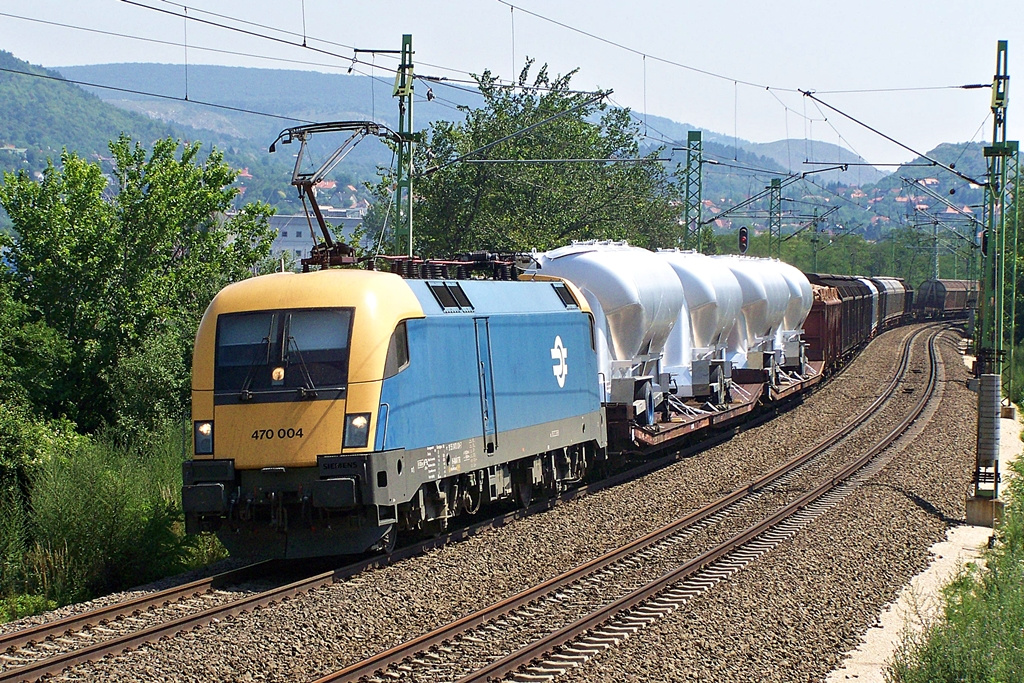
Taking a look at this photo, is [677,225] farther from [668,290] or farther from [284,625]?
[284,625]

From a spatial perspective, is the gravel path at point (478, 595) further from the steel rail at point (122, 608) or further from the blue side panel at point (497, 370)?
the blue side panel at point (497, 370)

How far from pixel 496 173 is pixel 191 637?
99.2 feet

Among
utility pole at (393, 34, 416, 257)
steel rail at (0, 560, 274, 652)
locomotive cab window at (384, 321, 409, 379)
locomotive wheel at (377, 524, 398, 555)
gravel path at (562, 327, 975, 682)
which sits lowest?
gravel path at (562, 327, 975, 682)

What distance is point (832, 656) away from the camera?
34.7 feet

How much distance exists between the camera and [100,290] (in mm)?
20562

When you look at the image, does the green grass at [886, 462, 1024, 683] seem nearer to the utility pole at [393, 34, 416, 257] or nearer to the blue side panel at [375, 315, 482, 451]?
the blue side panel at [375, 315, 482, 451]

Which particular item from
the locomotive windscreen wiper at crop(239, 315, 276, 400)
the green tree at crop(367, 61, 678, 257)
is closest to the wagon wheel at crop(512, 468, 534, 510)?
the locomotive windscreen wiper at crop(239, 315, 276, 400)

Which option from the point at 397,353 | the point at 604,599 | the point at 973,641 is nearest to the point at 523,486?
the point at 397,353

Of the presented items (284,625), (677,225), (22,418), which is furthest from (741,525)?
(677,225)

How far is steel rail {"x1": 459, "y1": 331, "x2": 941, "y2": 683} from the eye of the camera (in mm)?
9758

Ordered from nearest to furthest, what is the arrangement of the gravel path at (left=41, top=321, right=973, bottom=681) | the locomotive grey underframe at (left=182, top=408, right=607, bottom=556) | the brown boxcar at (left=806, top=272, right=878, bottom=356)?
1. the gravel path at (left=41, top=321, right=973, bottom=681)
2. the locomotive grey underframe at (left=182, top=408, right=607, bottom=556)
3. the brown boxcar at (left=806, top=272, right=878, bottom=356)

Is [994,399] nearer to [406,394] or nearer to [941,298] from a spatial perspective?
[406,394]

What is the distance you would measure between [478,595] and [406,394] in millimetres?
2371

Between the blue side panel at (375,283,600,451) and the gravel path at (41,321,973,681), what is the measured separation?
1453mm
